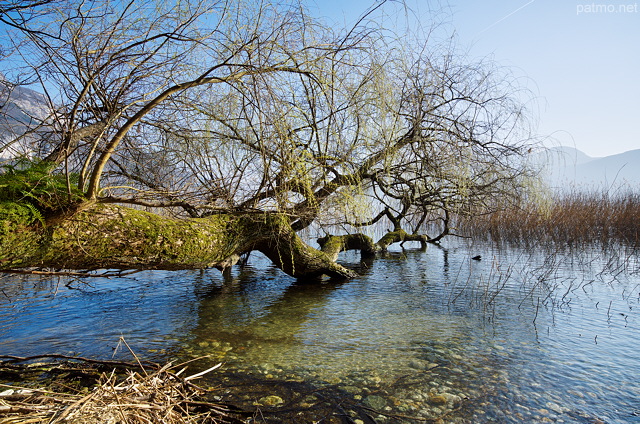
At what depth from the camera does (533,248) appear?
1116cm

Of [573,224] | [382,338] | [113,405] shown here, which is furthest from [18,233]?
[573,224]

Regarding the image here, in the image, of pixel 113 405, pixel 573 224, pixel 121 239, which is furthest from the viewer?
pixel 573 224

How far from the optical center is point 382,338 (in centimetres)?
407

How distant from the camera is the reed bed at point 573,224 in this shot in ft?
40.5

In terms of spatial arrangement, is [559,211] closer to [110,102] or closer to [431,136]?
[431,136]

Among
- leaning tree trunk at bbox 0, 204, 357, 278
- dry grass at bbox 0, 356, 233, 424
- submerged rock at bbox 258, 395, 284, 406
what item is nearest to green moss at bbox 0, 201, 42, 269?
leaning tree trunk at bbox 0, 204, 357, 278

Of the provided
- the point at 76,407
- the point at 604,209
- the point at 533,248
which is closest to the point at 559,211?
the point at 604,209

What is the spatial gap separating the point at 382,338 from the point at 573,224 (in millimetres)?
11897

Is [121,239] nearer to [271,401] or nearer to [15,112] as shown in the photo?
[15,112]

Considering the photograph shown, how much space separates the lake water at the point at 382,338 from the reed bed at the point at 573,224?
18.7 ft

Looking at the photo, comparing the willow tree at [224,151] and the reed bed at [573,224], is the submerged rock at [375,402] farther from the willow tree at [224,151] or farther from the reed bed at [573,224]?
the reed bed at [573,224]

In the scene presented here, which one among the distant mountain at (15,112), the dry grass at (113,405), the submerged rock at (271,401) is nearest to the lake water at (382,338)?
the submerged rock at (271,401)

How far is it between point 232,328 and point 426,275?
4.52 metres

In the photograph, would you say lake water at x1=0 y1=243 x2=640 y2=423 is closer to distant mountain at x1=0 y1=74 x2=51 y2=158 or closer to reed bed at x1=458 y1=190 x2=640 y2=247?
distant mountain at x1=0 y1=74 x2=51 y2=158
